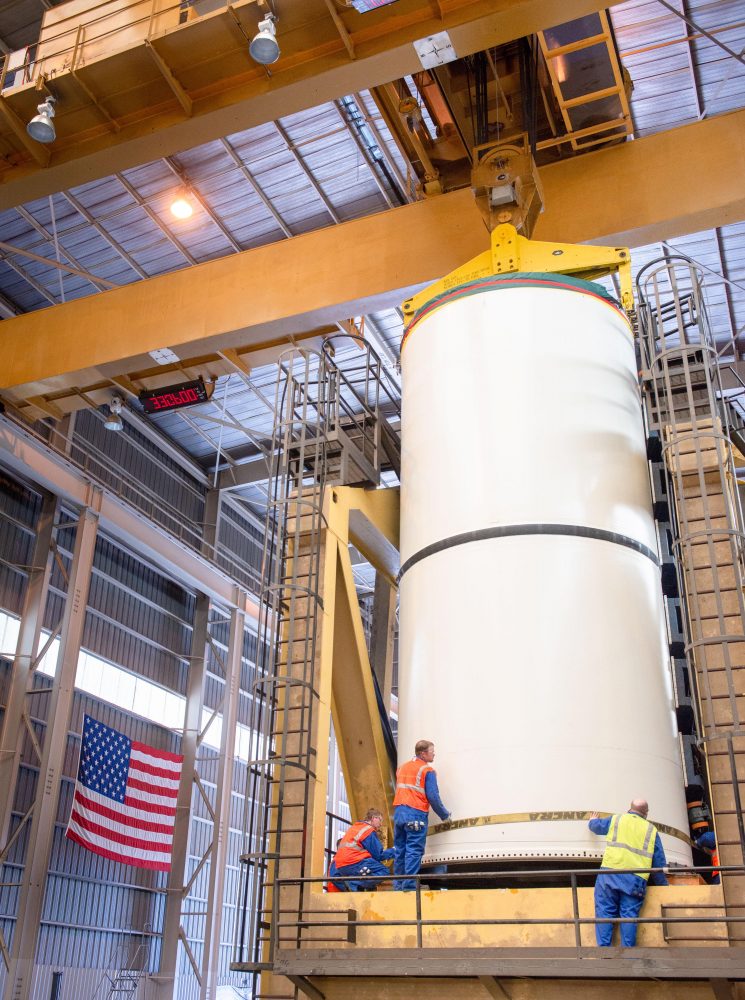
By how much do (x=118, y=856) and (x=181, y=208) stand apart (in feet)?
48.7

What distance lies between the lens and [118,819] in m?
22.9

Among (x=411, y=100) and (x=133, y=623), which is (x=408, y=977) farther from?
(x=133, y=623)

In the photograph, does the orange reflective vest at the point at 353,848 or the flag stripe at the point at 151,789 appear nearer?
the orange reflective vest at the point at 353,848

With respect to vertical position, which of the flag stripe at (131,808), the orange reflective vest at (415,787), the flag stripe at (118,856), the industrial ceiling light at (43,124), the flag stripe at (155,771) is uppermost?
the industrial ceiling light at (43,124)

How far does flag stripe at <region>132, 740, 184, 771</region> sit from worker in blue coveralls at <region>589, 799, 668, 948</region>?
17812 millimetres

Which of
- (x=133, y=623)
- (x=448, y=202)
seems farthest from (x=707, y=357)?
(x=133, y=623)

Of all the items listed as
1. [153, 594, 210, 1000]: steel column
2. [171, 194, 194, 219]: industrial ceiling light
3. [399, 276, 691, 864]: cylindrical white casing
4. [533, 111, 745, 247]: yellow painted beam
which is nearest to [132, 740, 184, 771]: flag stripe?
[153, 594, 210, 1000]: steel column

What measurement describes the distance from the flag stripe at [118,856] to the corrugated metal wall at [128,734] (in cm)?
116

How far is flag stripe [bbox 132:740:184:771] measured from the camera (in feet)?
77.8

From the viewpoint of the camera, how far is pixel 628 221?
1374 centimetres

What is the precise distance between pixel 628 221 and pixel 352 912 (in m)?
9.93

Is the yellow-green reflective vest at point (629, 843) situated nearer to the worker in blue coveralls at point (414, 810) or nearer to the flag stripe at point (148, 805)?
the worker in blue coveralls at point (414, 810)

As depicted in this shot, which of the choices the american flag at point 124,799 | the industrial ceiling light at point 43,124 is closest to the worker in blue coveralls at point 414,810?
the industrial ceiling light at point 43,124

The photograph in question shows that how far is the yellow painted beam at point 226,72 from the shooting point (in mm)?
11742
